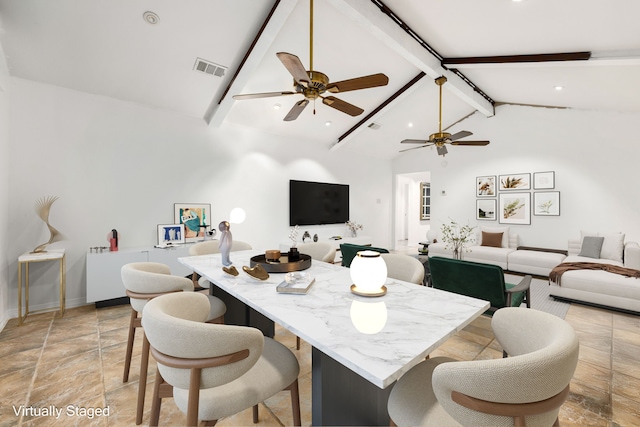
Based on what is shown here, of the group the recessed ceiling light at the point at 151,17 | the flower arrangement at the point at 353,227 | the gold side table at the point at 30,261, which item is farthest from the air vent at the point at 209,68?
the flower arrangement at the point at 353,227

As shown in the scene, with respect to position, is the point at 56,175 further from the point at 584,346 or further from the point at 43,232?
the point at 584,346

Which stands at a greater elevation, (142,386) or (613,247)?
(613,247)

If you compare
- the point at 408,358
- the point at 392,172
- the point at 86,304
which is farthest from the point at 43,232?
the point at 392,172

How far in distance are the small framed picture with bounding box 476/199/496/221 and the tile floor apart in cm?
340

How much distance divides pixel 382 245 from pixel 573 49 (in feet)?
18.6

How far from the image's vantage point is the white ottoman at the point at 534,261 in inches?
197

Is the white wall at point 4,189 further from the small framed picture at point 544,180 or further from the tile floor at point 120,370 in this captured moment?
the small framed picture at point 544,180

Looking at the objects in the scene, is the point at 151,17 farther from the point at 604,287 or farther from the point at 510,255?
the point at 510,255

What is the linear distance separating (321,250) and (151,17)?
9.41 feet

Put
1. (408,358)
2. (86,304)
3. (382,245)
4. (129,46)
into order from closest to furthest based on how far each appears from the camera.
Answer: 1. (408,358)
2. (129,46)
3. (86,304)
4. (382,245)

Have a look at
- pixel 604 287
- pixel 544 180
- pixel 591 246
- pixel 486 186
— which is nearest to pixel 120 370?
pixel 604 287

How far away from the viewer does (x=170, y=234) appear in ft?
14.2

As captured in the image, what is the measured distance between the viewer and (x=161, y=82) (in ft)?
12.3

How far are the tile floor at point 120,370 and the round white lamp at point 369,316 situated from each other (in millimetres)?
889
